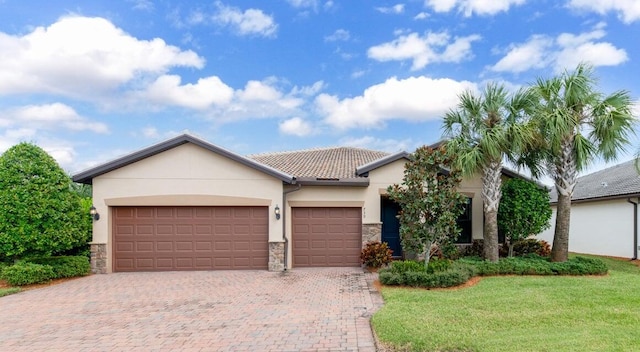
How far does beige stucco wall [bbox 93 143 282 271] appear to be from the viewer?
12547 mm

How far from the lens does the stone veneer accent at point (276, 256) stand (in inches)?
497

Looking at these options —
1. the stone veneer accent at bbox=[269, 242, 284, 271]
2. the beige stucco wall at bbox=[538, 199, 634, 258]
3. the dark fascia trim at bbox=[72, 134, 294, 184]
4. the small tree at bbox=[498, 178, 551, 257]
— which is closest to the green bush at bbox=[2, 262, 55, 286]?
the dark fascia trim at bbox=[72, 134, 294, 184]

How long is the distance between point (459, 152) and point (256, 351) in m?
9.19

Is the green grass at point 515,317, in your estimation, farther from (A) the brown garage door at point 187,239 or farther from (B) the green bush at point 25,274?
(B) the green bush at point 25,274

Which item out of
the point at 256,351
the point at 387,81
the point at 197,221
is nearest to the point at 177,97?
the point at 197,221

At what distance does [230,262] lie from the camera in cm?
1276

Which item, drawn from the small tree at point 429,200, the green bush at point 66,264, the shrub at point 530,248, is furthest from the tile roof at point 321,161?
the shrub at point 530,248

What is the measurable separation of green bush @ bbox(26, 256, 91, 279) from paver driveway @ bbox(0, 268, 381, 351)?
2.63ft

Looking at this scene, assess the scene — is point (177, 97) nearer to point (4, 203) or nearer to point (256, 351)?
point (4, 203)

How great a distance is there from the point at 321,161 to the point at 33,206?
10.6m

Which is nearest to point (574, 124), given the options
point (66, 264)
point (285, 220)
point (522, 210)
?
point (522, 210)

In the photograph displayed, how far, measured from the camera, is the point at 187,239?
12734 millimetres

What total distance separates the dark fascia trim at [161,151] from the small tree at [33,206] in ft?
2.92

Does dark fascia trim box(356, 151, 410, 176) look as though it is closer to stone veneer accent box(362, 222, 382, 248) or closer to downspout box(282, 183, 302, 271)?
stone veneer accent box(362, 222, 382, 248)
